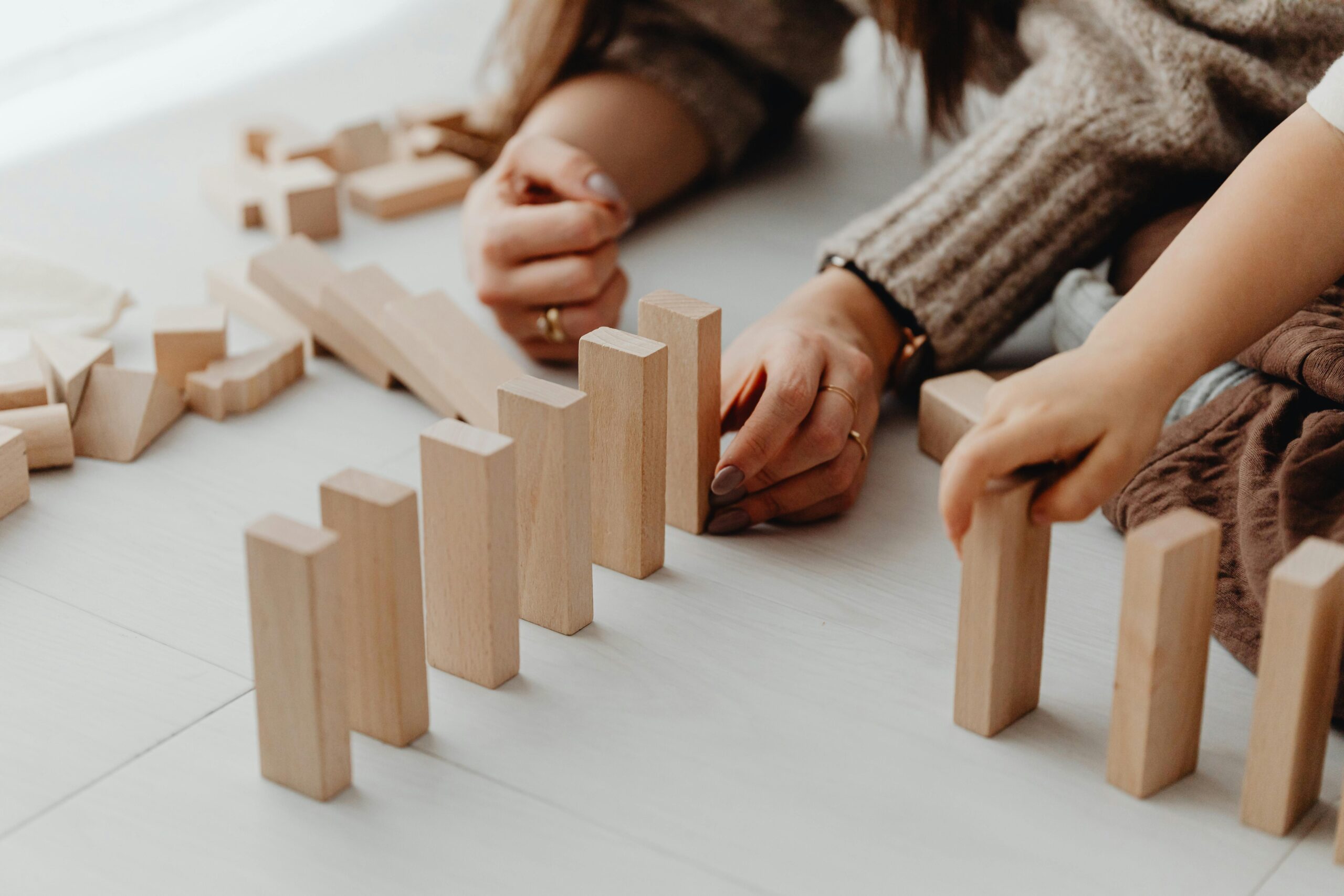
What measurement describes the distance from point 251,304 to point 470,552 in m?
0.52

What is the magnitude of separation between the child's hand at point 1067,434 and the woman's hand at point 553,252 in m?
0.44

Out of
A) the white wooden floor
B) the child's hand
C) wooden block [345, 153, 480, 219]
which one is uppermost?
the child's hand

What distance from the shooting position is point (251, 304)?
1061mm

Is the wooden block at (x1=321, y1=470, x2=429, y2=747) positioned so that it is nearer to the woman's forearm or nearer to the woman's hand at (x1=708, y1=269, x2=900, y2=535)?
the woman's hand at (x1=708, y1=269, x2=900, y2=535)

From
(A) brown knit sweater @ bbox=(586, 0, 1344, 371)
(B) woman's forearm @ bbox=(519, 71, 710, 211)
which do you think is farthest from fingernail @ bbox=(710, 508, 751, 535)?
(B) woman's forearm @ bbox=(519, 71, 710, 211)

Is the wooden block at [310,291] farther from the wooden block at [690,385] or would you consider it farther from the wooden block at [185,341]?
the wooden block at [690,385]

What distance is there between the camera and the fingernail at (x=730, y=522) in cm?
80

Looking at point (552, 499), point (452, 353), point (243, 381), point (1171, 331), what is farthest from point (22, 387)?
point (1171, 331)

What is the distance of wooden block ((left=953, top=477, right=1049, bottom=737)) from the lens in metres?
0.58

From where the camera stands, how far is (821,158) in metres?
1.41

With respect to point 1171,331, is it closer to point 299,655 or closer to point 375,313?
point 299,655

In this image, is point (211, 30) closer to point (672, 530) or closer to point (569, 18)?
point (569, 18)

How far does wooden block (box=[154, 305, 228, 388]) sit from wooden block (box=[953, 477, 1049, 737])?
58 cm

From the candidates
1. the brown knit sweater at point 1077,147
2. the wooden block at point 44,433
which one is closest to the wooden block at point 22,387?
the wooden block at point 44,433
